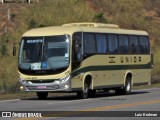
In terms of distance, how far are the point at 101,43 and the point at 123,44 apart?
2.46 metres

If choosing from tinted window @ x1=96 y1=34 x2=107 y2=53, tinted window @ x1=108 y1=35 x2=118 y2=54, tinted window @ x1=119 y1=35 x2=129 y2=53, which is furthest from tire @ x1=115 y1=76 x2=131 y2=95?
tinted window @ x1=96 y1=34 x2=107 y2=53

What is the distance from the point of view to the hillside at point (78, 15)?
56.9 m

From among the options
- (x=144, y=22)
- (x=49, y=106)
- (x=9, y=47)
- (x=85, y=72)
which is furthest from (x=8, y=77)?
(x=144, y=22)

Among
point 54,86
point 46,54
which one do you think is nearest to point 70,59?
point 46,54

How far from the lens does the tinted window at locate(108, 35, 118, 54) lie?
1222 inches

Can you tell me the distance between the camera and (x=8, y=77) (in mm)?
41750

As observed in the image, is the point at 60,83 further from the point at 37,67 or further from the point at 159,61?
the point at 159,61

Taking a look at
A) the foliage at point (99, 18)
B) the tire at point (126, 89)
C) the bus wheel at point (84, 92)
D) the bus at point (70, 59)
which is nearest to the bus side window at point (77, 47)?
the bus at point (70, 59)

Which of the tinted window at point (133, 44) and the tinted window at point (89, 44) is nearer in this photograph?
the tinted window at point (89, 44)

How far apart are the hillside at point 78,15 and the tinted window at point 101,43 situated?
19859mm

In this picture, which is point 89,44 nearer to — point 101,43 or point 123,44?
point 101,43

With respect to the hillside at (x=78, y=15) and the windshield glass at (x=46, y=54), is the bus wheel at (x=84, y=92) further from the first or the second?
the hillside at (x=78, y=15)

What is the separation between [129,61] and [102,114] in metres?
13.4

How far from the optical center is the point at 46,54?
27719 mm
